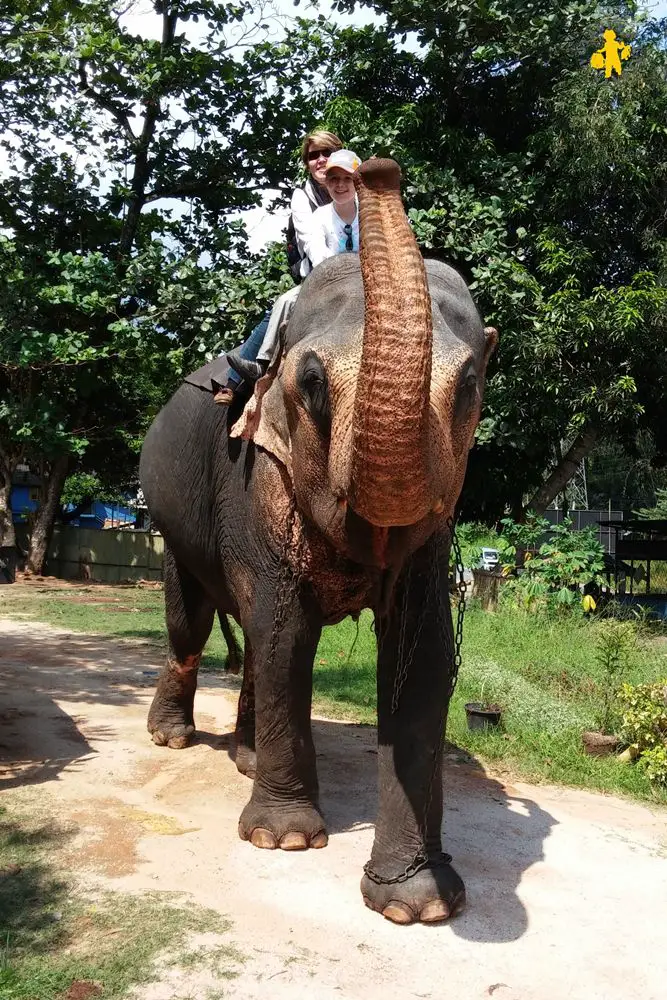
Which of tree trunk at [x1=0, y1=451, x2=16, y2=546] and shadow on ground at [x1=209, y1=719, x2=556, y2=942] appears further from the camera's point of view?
tree trunk at [x1=0, y1=451, x2=16, y2=546]

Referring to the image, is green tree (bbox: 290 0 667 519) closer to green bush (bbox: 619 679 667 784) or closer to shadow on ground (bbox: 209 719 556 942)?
green bush (bbox: 619 679 667 784)

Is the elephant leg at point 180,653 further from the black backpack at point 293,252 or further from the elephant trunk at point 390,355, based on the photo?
the elephant trunk at point 390,355

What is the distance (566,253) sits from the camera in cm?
1182

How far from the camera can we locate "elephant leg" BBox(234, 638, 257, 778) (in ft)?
17.0

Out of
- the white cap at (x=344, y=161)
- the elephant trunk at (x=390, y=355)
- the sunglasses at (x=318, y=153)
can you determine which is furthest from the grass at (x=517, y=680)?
the sunglasses at (x=318, y=153)

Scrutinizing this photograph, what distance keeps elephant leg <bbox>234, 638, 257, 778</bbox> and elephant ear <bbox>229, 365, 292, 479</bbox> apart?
1563 mm

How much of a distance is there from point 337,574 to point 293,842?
3.94 feet

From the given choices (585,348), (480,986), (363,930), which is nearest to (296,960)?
(363,930)

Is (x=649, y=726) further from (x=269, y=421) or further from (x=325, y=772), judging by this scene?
(x=269, y=421)

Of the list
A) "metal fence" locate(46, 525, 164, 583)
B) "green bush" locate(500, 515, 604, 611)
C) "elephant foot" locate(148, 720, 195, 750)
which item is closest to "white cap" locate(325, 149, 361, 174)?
"elephant foot" locate(148, 720, 195, 750)

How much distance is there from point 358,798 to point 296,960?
1811 millimetres

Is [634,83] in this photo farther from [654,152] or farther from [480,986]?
[480,986]

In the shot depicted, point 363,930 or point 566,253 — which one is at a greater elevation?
point 566,253

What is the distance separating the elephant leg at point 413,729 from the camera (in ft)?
11.7
